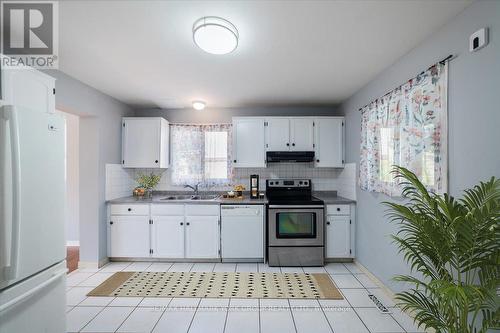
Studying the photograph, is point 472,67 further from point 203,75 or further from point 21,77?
point 21,77

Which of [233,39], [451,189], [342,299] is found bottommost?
[342,299]

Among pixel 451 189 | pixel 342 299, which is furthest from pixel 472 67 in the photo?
pixel 342 299

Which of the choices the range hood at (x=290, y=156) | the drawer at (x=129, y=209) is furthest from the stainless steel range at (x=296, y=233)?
the drawer at (x=129, y=209)

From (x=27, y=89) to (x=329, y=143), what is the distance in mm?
3573

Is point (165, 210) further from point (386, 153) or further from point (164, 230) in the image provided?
point (386, 153)

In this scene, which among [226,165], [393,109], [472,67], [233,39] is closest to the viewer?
[472,67]

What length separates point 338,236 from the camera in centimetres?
353

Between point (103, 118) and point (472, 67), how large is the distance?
3.97 meters

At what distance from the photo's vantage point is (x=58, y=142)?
5.85ft

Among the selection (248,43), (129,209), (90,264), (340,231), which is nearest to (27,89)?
(248,43)

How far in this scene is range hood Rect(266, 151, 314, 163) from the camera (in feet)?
12.6

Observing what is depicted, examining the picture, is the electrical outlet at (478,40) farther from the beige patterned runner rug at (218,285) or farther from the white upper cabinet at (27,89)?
the white upper cabinet at (27,89)

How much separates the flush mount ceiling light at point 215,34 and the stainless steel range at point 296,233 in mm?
2177

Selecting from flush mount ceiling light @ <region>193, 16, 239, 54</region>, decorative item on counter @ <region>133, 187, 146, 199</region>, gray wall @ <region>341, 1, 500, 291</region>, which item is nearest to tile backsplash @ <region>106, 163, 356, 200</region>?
decorative item on counter @ <region>133, 187, 146, 199</region>
